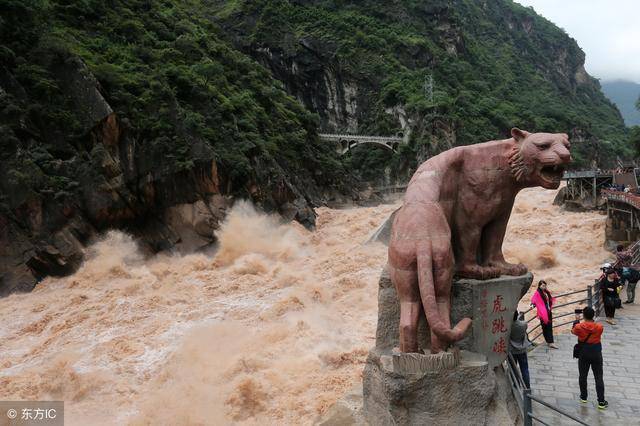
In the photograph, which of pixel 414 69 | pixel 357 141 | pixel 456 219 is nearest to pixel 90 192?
pixel 456 219

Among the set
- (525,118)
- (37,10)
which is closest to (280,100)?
(37,10)

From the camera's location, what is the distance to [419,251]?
5.30m

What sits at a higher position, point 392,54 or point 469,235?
point 392,54

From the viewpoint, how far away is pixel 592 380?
Result: 6.88 meters

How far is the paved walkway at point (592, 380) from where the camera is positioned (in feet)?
19.2

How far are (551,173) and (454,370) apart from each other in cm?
254

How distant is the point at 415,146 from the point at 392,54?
18.3m

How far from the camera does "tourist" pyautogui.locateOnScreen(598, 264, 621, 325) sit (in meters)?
9.18

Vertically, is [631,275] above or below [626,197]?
below

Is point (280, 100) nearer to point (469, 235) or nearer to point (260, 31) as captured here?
point (260, 31)

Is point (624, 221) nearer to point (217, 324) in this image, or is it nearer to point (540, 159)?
point (217, 324)

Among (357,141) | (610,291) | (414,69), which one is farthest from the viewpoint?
(414,69)

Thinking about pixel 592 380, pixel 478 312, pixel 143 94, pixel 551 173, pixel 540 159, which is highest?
pixel 143 94

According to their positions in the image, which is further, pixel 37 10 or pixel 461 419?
pixel 37 10
